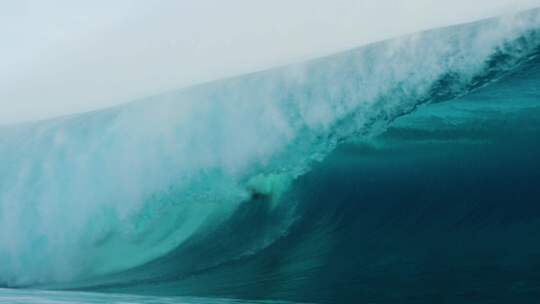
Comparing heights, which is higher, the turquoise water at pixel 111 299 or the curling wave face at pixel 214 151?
the curling wave face at pixel 214 151

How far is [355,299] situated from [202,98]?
2.43 metres

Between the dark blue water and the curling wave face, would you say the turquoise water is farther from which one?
the curling wave face

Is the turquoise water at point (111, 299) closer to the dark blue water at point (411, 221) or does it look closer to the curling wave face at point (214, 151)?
the dark blue water at point (411, 221)

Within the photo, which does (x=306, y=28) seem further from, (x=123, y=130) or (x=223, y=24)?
(x=123, y=130)

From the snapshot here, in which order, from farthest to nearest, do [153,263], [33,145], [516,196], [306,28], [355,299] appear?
[33,145] < [306,28] < [153,263] < [516,196] < [355,299]

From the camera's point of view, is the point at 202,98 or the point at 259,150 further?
the point at 202,98

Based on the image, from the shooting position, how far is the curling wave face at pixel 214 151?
4.37 meters

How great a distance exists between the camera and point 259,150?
454 centimetres

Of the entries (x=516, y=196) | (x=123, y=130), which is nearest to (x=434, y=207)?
(x=516, y=196)

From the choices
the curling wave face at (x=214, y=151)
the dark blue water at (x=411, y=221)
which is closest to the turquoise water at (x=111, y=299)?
the dark blue water at (x=411, y=221)

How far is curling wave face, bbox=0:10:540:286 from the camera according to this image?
14.3 ft

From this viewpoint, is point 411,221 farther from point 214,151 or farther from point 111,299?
point 111,299

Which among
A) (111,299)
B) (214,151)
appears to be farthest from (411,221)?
(111,299)

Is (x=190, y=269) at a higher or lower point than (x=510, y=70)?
lower
